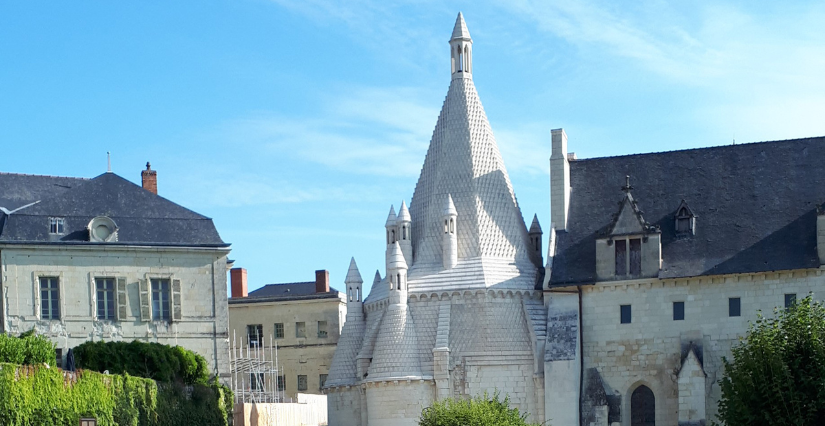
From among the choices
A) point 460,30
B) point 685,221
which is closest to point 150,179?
point 460,30

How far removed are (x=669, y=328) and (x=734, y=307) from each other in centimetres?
288

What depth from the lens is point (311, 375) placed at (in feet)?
282

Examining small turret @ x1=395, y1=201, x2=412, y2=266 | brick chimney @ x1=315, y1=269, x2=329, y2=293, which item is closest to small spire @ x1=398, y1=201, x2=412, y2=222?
small turret @ x1=395, y1=201, x2=412, y2=266

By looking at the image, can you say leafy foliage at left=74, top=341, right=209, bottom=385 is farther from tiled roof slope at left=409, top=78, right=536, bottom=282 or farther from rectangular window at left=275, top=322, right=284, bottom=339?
rectangular window at left=275, top=322, right=284, bottom=339

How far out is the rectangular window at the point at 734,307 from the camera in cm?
6538

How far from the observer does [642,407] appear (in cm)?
6688

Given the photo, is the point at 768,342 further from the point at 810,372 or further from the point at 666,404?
the point at 666,404

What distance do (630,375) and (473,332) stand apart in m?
7.00

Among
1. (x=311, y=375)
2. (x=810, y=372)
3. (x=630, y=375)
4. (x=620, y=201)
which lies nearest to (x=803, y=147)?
(x=620, y=201)

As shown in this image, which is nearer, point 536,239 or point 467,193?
point 467,193

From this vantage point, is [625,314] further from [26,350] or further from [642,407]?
[26,350]

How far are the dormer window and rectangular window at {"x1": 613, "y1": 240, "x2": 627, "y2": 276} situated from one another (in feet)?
8.57

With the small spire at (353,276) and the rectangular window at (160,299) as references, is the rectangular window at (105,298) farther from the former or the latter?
the small spire at (353,276)

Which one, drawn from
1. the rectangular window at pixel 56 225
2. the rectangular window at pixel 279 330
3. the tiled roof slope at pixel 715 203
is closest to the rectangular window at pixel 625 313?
the tiled roof slope at pixel 715 203
